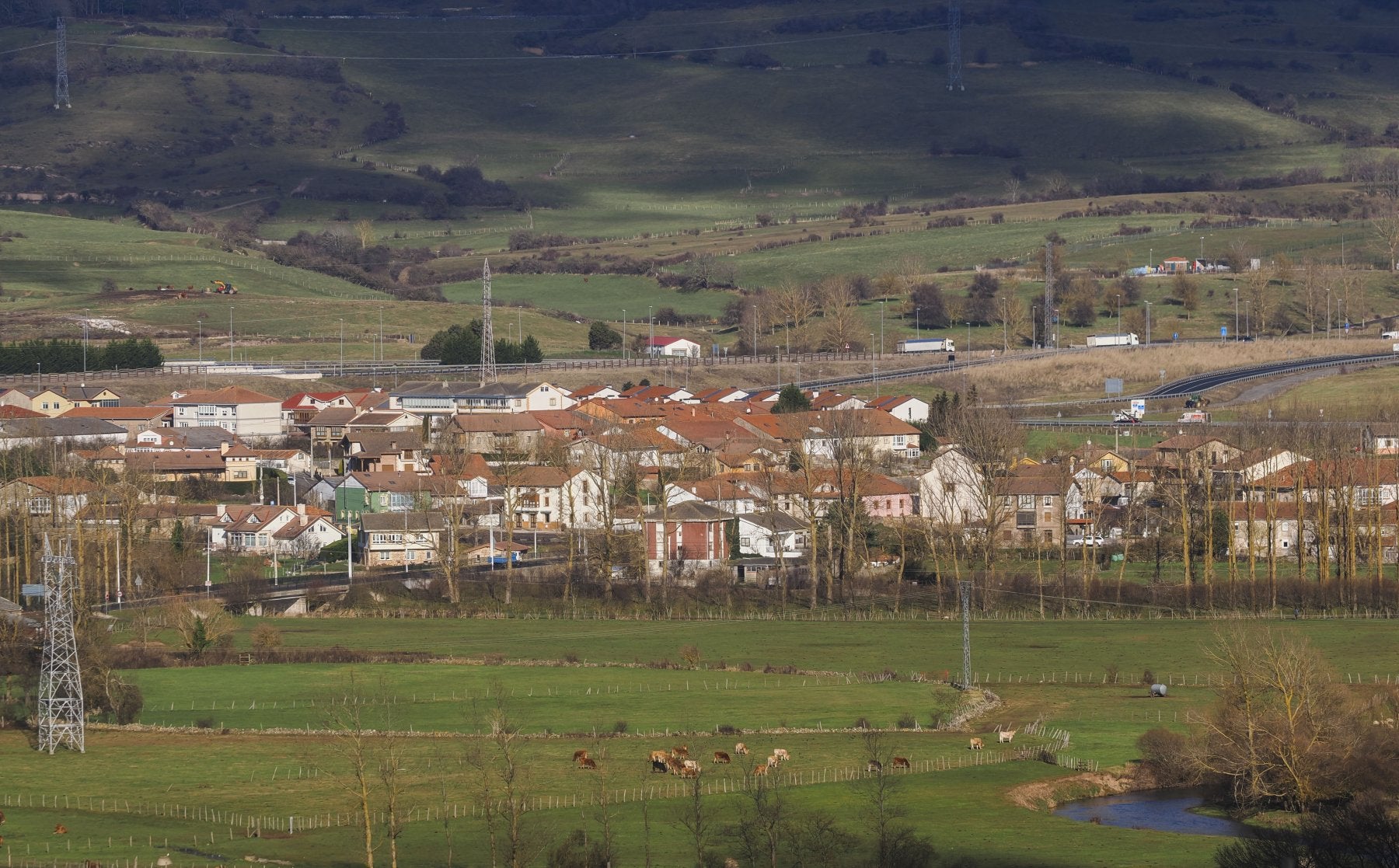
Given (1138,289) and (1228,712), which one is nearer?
(1228,712)

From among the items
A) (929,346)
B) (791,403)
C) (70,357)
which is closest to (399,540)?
(791,403)

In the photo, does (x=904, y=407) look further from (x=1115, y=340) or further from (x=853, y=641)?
(x=853, y=641)

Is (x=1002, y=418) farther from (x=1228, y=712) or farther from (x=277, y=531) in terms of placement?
(x=1228, y=712)

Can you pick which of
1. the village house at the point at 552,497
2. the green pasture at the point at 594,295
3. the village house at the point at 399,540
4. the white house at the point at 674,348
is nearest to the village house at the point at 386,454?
the village house at the point at 552,497

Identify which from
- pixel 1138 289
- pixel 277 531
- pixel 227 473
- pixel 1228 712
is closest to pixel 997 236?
pixel 1138 289

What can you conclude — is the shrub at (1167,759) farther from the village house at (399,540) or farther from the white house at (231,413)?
the white house at (231,413)

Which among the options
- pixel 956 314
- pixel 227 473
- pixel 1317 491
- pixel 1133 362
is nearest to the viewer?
pixel 1317 491

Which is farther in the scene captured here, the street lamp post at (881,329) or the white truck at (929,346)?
the street lamp post at (881,329)
